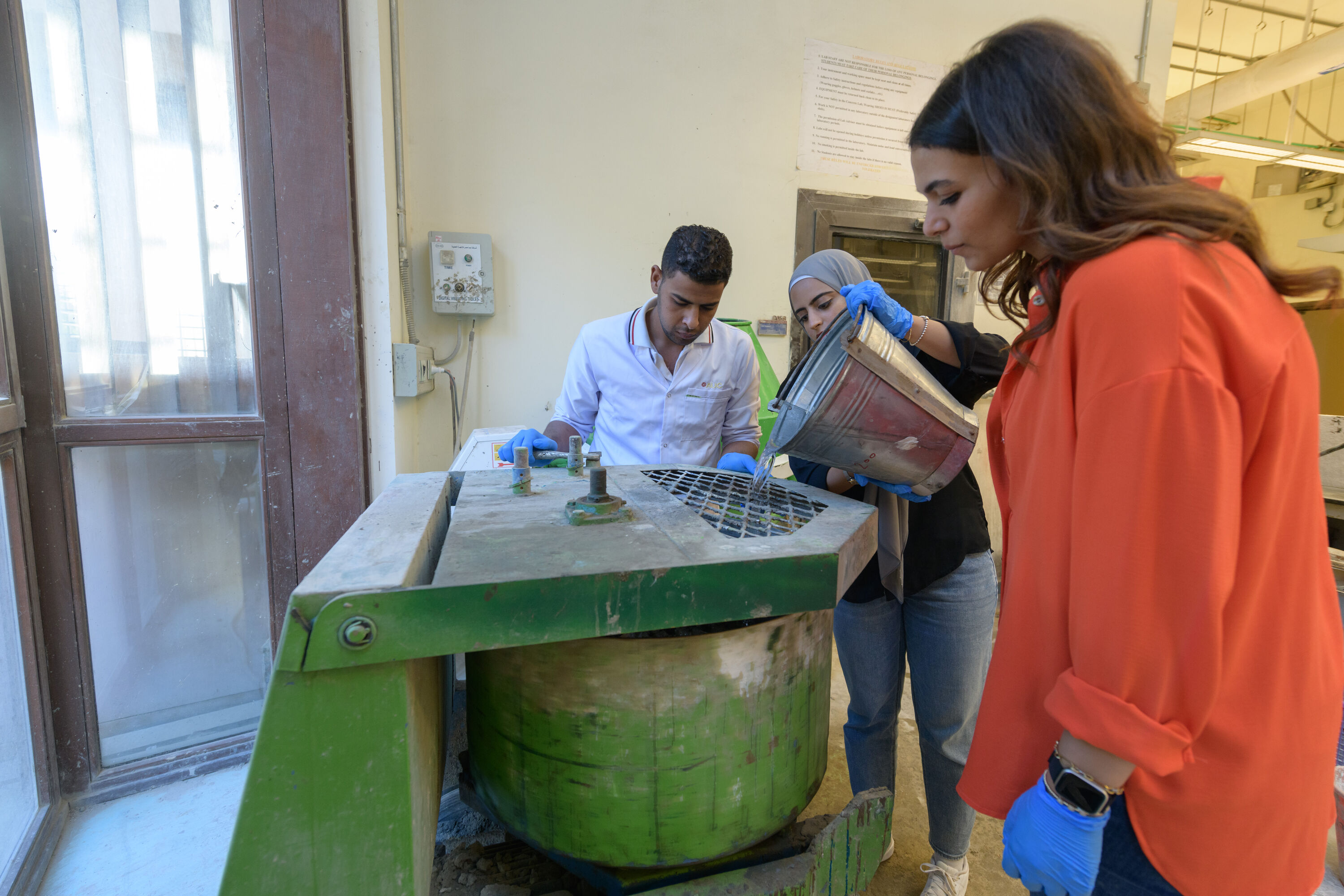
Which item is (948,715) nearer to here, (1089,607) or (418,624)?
(1089,607)

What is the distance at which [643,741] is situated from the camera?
2.85 feet

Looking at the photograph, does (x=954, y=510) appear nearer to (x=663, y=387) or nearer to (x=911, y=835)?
(x=663, y=387)

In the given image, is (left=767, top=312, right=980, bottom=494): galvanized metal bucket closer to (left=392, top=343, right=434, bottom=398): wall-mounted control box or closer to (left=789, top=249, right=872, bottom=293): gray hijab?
(left=789, top=249, right=872, bottom=293): gray hijab

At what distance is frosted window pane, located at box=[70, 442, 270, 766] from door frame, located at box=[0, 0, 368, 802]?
5 centimetres

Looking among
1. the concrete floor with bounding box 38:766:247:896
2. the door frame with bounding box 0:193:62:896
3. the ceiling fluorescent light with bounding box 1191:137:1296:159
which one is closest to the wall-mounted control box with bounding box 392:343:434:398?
the door frame with bounding box 0:193:62:896

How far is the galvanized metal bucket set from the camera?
983 mm

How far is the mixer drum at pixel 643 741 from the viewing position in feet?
2.82

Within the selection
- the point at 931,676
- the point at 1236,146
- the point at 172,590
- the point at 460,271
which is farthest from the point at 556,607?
the point at 1236,146

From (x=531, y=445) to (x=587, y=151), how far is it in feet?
4.85

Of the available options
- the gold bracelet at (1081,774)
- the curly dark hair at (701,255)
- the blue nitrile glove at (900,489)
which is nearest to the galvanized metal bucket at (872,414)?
the blue nitrile glove at (900,489)

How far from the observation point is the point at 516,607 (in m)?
0.69

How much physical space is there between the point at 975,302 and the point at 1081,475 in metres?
2.89

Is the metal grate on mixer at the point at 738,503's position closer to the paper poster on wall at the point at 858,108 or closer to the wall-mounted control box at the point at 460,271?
the wall-mounted control box at the point at 460,271

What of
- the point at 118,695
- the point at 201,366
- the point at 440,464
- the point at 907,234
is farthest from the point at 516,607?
the point at 907,234
